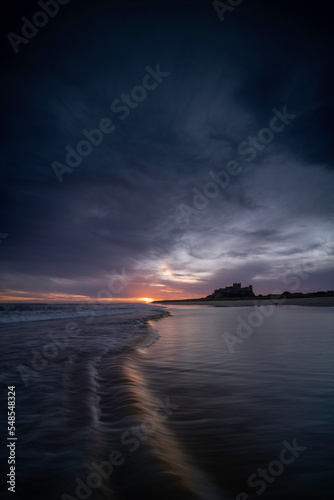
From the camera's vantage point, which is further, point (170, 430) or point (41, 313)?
point (41, 313)

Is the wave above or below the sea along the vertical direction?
above

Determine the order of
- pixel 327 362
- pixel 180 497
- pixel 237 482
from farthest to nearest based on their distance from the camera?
pixel 327 362
pixel 237 482
pixel 180 497

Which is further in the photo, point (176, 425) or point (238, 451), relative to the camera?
point (176, 425)

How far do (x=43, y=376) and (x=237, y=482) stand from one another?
4.49 metres

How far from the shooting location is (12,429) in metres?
3.17

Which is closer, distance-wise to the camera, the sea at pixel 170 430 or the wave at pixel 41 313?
Answer: the sea at pixel 170 430

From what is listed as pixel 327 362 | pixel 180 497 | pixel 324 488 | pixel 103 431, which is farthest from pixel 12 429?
pixel 327 362

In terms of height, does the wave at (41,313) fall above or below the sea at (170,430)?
above

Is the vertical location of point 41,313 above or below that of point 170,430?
above

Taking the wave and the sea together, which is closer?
the sea

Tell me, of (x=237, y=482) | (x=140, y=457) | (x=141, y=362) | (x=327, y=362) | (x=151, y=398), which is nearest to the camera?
(x=237, y=482)

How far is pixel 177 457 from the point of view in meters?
2.53

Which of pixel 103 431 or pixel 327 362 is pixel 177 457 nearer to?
pixel 103 431

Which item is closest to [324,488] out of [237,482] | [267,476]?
[267,476]
